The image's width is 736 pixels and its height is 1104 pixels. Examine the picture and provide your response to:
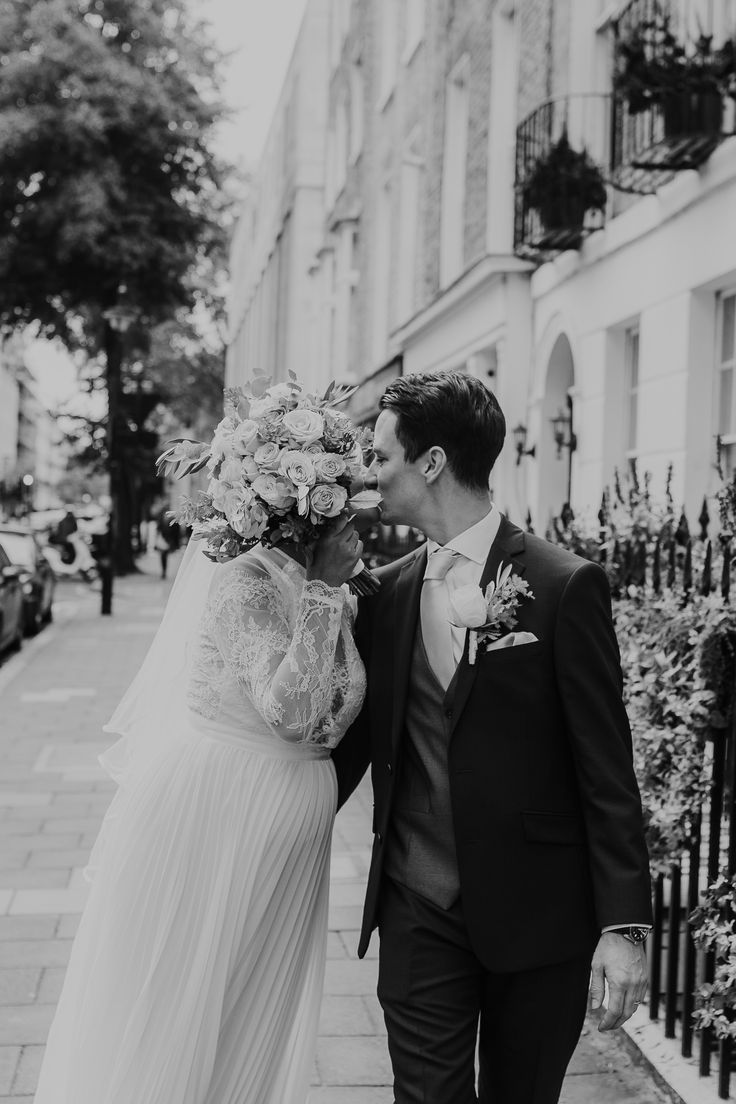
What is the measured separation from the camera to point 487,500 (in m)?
2.81

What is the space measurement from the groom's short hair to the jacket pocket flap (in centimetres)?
70

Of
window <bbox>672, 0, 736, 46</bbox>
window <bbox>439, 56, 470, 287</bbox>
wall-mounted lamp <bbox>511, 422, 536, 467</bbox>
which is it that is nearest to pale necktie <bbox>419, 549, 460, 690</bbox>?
window <bbox>672, 0, 736, 46</bbox>

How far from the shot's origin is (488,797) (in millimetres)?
2572

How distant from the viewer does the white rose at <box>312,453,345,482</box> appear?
8.84 feet

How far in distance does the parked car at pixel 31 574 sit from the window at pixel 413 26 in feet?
29.7

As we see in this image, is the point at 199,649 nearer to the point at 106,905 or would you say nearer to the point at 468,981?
the point at 106,905

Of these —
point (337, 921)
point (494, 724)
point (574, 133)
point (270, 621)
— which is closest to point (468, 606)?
point (494, 724)

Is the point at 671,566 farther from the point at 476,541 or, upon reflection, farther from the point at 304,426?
the point at 304,426

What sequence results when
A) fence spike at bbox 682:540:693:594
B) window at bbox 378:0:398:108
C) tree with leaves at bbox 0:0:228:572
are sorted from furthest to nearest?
tree with leaves at bbox 0:0:228:572, window at bbox 378:0:398:108, fence spike at bbox 682:540:693:594

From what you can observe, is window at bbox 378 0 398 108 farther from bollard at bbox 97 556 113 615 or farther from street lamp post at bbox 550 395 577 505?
street lamp post at bbox 550 395 577 505

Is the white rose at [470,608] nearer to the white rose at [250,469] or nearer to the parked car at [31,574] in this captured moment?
the white rose at [250,469]

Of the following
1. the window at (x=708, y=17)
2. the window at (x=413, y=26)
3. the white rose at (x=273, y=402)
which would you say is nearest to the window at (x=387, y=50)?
the window at (x=413, y=26)

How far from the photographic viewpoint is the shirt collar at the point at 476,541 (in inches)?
109

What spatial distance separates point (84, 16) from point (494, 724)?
2803 centimetres
